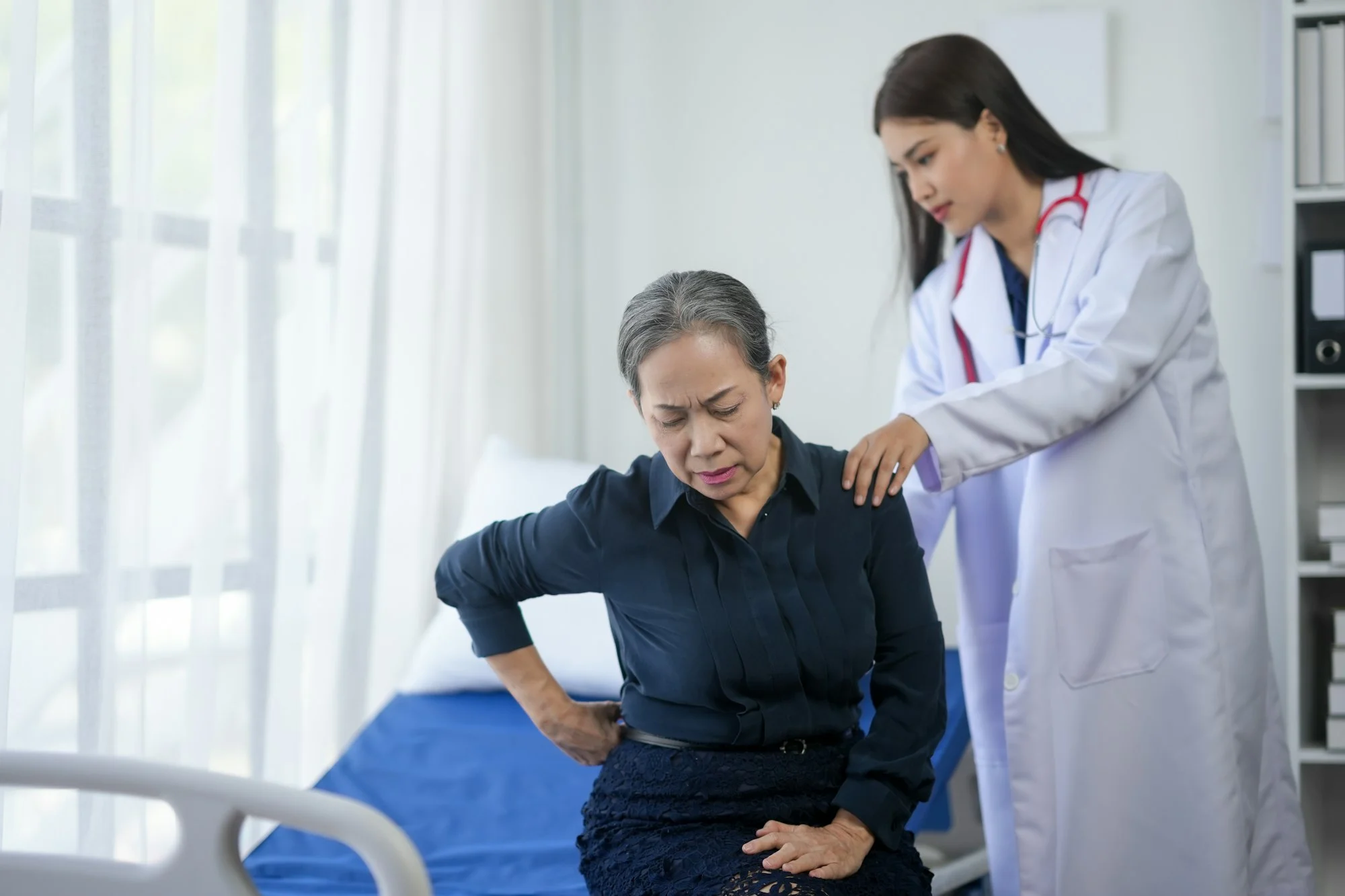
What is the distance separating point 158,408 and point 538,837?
0.80 meters

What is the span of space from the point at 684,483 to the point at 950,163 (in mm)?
723

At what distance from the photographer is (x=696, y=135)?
9.18 ft

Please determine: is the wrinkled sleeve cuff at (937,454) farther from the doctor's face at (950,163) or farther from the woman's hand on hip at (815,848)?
the woman's hand on hip at (815,848)

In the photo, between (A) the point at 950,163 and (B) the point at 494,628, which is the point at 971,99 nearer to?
(A) the point at 950,163

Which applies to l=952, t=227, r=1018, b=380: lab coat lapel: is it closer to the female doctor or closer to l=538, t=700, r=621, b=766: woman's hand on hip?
the female doctor

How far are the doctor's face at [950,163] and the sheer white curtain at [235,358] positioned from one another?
3.22 feet

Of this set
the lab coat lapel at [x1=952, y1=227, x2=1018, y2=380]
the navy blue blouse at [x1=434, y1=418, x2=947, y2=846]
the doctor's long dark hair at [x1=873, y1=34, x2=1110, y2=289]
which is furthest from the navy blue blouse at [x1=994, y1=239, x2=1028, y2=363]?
the navy blue blouse at [x1=434, y1=418, x2=947, y2=846]

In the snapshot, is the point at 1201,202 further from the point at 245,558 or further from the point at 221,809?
the point at 221,809

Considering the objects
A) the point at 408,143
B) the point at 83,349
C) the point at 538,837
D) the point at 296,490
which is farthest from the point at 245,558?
the point at 408,143

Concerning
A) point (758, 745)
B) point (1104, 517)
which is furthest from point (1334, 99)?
point (758, 745)

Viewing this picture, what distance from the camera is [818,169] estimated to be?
271 cm

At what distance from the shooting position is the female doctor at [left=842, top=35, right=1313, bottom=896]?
59.0 inches

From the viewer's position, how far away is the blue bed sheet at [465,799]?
57.7 inches

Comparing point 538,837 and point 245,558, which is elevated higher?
point 245,558
